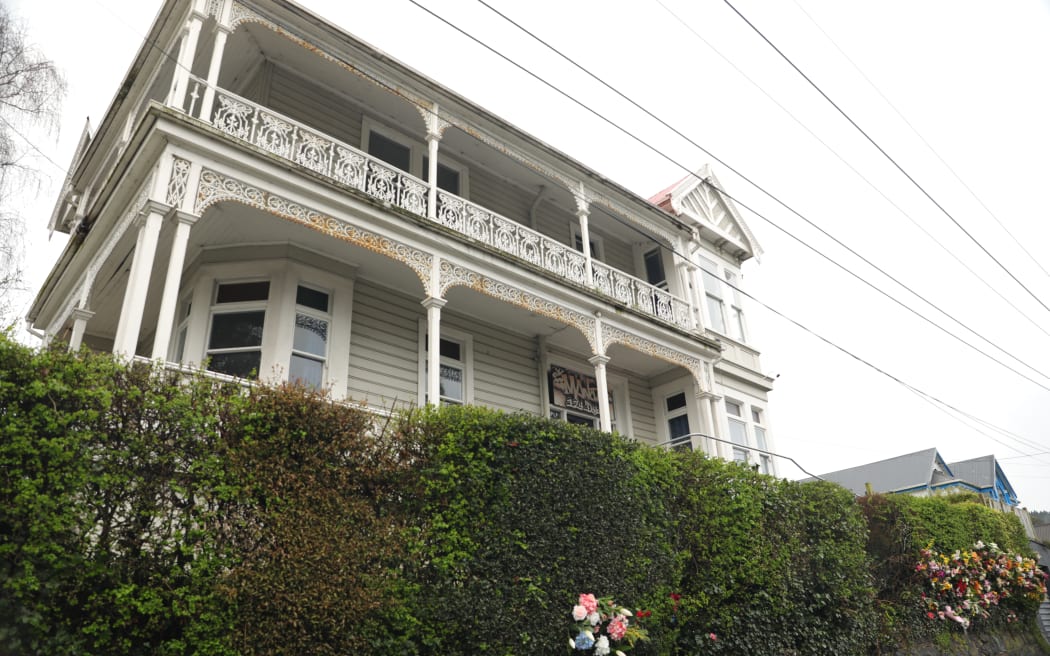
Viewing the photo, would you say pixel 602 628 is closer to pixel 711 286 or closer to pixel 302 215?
pixel 302 215

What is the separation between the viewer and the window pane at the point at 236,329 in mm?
9938

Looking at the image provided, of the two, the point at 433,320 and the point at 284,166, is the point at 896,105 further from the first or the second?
the point at 284,166

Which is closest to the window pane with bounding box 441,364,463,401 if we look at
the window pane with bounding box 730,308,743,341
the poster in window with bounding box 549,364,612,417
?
the poster in window with bounding box 549,364,612,417

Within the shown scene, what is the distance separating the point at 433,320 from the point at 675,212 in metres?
9.29

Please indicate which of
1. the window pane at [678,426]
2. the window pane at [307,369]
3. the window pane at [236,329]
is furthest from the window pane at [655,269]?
the window pane at [236,329]

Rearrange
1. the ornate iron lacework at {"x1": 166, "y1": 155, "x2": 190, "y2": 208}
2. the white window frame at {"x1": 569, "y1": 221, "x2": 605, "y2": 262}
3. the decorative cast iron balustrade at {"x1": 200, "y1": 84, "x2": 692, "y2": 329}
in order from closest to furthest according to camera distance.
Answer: the ornate iron lacework at {"x1": 166, "y1": 155, "x2": 190, "y2": 208} → the decorative cast iron balustrade at {"x1": 200, "y1": 84, "x2": 692, "y2": 329} → the white window frame at {"x1": 569, "y1": 221, "x2": 605, "y2": 262}

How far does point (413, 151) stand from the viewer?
13172 mm

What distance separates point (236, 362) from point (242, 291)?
1.18 metres

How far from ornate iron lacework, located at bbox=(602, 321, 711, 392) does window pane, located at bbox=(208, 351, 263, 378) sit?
6.16 m

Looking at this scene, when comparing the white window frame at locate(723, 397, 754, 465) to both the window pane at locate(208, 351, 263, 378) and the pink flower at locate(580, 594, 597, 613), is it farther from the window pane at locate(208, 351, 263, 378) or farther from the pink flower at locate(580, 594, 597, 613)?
the window pane at locate(208, 351, 263, 378)

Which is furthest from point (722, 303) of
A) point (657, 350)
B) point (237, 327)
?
point (237, 327)

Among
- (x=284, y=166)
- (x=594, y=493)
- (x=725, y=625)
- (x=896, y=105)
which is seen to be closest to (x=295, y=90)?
(x=284, y=166)

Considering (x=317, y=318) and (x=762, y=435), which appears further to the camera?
(x=762, y=435)

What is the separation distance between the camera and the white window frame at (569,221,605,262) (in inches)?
624
